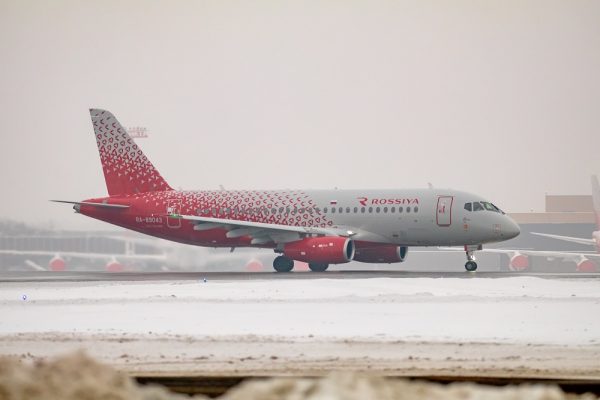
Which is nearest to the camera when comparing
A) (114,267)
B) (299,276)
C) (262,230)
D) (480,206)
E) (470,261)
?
(299,276)

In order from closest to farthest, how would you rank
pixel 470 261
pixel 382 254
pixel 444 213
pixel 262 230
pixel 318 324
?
1. pixel 318 324
2. pixel 444 213
3. pixel 470 261
4. pixel 262 230
5. pixel 382 254

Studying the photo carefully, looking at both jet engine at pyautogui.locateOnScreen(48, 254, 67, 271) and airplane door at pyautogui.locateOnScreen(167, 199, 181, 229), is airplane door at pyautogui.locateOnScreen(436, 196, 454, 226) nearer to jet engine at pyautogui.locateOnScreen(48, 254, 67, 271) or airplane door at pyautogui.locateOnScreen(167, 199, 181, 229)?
airplane door at pyautogui.locateOnScreen(167, 199, 181, 229)

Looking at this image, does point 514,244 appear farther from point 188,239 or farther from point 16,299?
point 16,299

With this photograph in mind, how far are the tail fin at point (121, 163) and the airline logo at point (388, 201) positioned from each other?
39.5 feet

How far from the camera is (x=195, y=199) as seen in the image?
55.1 metres

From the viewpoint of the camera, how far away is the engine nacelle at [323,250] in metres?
48.1

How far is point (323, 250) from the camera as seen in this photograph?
48438 millimetres

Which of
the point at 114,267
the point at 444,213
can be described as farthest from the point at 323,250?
the point at 114,267

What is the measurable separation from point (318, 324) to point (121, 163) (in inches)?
1344

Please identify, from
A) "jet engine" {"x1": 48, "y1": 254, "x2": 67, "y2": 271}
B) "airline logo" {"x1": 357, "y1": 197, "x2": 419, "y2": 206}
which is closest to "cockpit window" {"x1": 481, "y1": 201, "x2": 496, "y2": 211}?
"airline logo" {"x1": 357, "y1": 197, "x2": 419, "y2": 206}

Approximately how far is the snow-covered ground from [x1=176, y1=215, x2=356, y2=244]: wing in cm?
1140

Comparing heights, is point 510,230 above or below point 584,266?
above

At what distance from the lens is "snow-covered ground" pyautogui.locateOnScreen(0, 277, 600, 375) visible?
1859cm

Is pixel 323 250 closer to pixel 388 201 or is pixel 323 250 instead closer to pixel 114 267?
pixel 388 201
